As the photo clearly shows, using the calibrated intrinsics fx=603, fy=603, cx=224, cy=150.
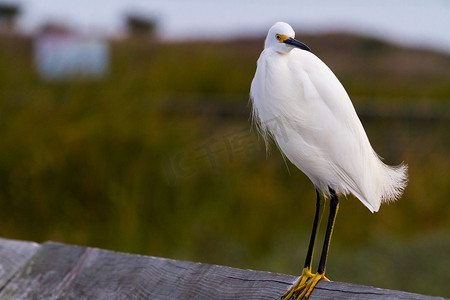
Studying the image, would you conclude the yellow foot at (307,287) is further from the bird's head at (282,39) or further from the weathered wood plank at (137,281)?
the bird's head at (282,39)

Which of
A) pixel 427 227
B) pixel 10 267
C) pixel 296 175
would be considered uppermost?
pixel 10 267

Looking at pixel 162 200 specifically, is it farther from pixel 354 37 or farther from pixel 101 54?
pixel 354 37

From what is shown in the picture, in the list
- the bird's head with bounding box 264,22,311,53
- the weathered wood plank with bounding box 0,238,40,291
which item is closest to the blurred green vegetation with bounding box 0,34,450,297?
the weathered wood plank with bounding box 0,238,40,291

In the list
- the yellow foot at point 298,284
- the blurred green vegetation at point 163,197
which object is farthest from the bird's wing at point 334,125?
the blurred green vegetation at point 163,197

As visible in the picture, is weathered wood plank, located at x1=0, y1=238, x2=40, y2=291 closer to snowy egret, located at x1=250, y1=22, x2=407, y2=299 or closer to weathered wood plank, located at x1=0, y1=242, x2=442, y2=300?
weathered wood plank, located at x1=0, y1=242, x2=442, y2=300

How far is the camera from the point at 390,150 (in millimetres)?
7484

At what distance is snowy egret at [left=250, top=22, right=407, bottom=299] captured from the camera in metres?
1.43

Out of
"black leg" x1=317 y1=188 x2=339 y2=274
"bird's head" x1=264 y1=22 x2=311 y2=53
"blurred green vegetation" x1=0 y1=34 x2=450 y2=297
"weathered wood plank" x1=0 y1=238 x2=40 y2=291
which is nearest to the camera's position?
"bird's head" x1=264 y1=22 x2=311 y2=53

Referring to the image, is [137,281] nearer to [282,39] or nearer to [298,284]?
[298,284]

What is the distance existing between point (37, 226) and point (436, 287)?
303 centimetres

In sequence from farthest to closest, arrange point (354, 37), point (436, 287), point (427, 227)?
point (354, 37) < point (427, 227) < point (436, 287)

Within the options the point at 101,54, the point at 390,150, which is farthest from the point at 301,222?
the point at 101,54

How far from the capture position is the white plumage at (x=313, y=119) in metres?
1.43

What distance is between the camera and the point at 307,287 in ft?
4.75
